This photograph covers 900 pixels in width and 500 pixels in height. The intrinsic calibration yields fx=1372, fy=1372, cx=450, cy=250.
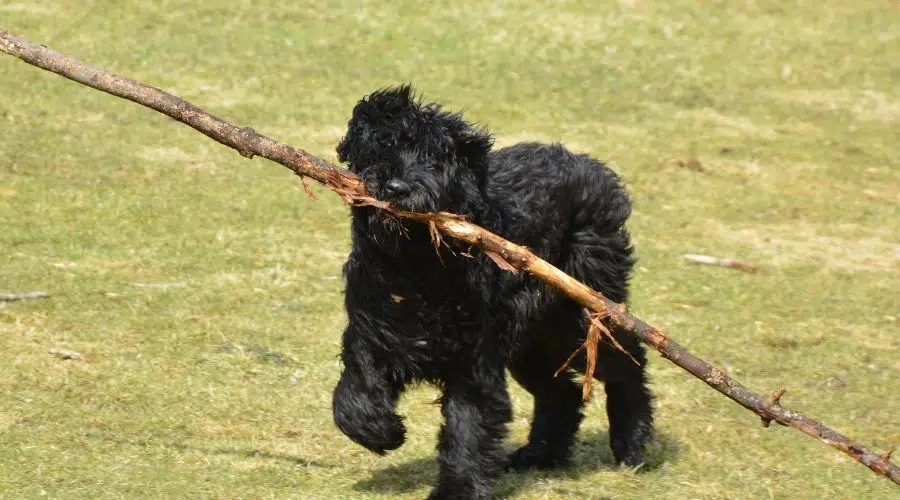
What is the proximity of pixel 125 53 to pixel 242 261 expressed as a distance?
4.87 m

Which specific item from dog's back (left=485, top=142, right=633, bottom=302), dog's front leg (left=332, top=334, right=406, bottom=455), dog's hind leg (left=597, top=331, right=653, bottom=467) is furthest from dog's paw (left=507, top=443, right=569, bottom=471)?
Answer: dog's front leg (left=332, top=334, right=406, bottom=455)

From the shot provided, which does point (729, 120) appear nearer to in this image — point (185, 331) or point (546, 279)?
point (185, 331)

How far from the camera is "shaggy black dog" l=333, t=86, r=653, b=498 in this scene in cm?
557

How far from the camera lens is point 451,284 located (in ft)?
19.2

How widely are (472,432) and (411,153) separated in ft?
4.13

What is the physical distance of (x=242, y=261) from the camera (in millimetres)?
9641

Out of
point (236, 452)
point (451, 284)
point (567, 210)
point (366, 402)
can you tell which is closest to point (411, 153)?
point (451, 284)

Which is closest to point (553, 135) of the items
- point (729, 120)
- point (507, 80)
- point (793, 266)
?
point (507, 80)

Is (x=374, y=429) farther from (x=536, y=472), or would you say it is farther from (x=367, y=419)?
(x=536, y=472)

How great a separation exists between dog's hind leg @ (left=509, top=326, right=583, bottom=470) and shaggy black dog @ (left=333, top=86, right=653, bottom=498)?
0.03 m

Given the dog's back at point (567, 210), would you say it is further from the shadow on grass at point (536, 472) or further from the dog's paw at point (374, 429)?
the dog's paw at point (374, 429)

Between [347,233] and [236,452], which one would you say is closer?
[236,452]

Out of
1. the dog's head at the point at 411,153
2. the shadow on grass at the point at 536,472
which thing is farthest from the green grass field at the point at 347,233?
the dog's head at the point at 411,153

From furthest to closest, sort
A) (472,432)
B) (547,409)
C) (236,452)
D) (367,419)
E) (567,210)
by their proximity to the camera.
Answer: (547,409) < (567,210) < (236,452) < (472,432) < (367,419)
